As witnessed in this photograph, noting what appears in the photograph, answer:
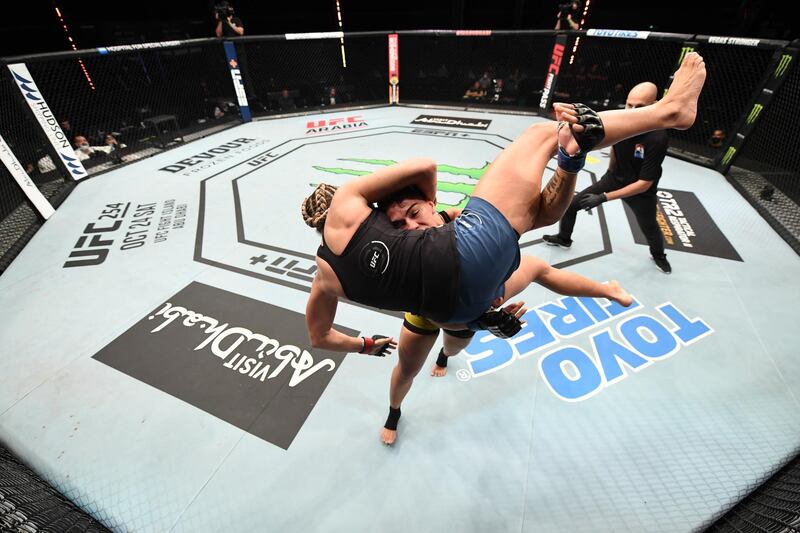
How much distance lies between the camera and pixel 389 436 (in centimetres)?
190

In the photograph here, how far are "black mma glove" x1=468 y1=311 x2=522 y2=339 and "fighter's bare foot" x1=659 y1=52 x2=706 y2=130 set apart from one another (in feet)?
2.94

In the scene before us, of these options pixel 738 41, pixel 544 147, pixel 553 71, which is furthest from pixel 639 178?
pixel 553 71

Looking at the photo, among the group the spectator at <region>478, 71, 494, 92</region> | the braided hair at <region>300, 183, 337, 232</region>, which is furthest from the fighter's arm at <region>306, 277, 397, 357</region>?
the spectator at <region>478, 71, 494, 92</region>

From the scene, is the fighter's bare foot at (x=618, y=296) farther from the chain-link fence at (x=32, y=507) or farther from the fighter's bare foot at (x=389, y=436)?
the chain-link fence at (x=32, y=507)

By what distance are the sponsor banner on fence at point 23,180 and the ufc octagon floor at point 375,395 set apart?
30.4 inches

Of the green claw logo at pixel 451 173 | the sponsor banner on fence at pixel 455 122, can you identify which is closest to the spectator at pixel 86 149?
the green claw logo at pixel 451 173

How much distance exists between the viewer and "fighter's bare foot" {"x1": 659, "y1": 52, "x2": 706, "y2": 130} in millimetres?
1228

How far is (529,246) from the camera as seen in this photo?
3.54 meters

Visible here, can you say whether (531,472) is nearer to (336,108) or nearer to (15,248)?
(15,248)

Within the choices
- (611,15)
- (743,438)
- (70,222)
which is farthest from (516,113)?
(70,222)

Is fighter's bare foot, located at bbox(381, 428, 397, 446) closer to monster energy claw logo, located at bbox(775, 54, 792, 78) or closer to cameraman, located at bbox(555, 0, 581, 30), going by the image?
monster energy claw logo, located at bbox(775, 54, 792, 78)

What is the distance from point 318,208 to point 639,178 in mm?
2822

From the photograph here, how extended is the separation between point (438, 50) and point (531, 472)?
1002 cm

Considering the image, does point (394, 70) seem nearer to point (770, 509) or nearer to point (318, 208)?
point (318, 208)
